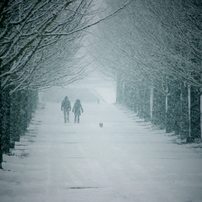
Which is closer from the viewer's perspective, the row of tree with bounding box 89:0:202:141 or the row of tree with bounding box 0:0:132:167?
the row of tree with bounding box 0:0:132:167

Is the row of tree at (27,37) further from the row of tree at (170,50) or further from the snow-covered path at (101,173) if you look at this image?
the row of tree at (170,50)

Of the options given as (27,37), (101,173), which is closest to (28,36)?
(27,37)

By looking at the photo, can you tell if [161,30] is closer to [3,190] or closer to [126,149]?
[126,149]

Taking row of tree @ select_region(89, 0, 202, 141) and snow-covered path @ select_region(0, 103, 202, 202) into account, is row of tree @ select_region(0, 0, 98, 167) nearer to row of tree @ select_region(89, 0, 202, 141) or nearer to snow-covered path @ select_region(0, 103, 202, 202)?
snow-covered path @ select_region(0, 103, 202, 202)

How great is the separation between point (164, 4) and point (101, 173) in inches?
262

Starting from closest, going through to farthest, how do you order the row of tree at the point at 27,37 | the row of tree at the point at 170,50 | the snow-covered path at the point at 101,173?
the row of tree at the point at 27,37 < the snow-covered path at the point at 101,173 < the row of tree at the point at 170,50

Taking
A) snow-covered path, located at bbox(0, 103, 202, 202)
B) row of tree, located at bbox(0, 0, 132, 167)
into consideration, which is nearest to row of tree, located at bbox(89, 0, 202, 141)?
row of tree, located at bbox(0, 0, 132, 167)

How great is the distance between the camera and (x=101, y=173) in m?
6.15

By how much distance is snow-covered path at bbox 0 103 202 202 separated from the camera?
473cm

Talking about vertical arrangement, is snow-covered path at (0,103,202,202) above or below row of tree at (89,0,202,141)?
below

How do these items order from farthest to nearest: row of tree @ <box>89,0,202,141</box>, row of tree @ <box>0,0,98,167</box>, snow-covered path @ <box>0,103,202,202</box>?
1. row of tree @ <box>89,0,202,141</box>
2. snow-covered path @ <box>0,103,202,202</box>
3. row of tree @ <box>0,0,98,167</box>

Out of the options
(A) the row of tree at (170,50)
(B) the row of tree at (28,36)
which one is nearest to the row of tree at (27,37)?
(B) the row of tree at (28,36)

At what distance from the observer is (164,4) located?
31.2 ft

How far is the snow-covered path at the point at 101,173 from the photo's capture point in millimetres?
4727
